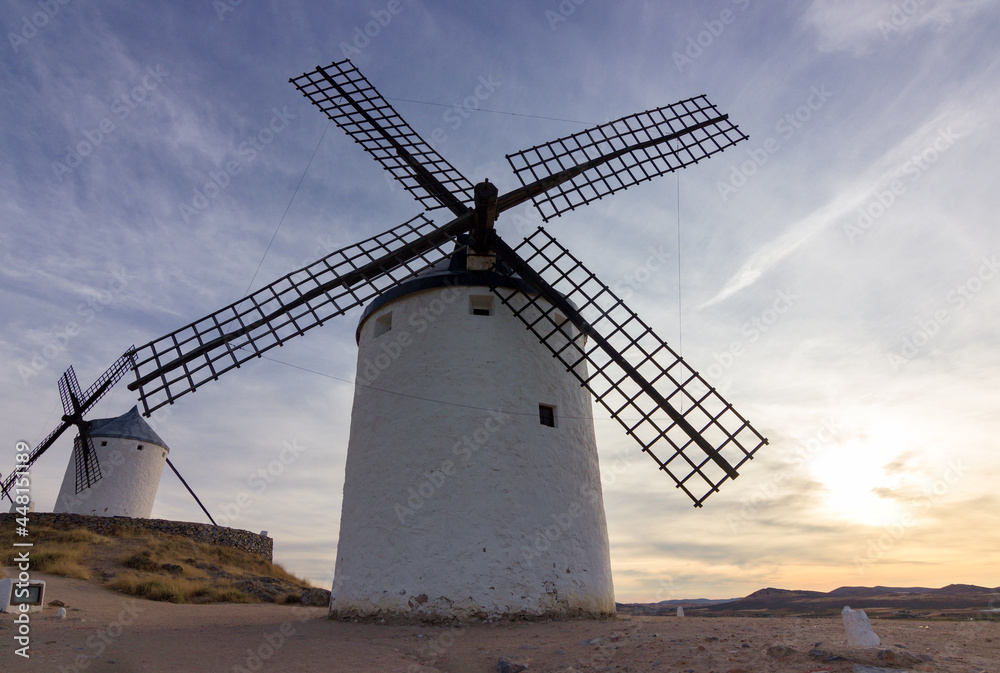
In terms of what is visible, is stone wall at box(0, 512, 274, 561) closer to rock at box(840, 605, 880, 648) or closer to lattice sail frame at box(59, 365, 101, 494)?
lattice sail frame at box(59, 365, 101, 494)

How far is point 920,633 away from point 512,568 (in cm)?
476

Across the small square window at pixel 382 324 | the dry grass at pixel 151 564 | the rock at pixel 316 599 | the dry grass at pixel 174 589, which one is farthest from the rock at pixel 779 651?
the dry grass at pixel 174 589

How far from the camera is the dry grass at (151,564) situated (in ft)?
44.5

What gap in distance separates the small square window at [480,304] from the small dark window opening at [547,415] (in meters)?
1.89

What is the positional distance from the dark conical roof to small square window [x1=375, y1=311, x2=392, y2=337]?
59.2 ft

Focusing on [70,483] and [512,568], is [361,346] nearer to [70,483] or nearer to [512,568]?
[512,568]

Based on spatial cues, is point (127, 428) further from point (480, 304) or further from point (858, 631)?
point (858, 631)

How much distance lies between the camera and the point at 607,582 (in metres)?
9.31

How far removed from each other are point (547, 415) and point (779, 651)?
531 centimetres

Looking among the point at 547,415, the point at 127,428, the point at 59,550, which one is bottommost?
the point at 59,550

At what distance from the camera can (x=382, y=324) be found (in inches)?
426

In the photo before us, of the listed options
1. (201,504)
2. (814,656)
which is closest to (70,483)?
(201,504)

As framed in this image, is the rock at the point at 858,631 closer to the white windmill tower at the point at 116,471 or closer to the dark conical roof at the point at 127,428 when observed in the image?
the white windmill tower at the point at 116,471

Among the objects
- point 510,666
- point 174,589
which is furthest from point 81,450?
point 510,666
